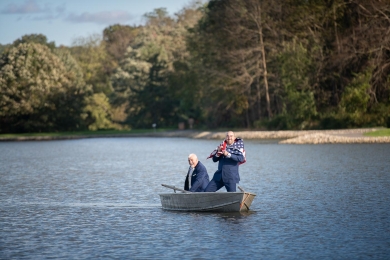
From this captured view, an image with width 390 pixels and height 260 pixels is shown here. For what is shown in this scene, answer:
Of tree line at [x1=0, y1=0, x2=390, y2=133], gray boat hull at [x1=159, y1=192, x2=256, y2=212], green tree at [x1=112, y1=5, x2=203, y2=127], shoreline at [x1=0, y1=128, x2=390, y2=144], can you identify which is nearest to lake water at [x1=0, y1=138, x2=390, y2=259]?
gray boat hull at [x1=159, y1=192, x2=256, y2=212]

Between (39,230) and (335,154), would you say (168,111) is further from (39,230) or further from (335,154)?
(39,230)

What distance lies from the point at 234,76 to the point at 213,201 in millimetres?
67391

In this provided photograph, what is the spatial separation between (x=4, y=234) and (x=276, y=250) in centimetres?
728

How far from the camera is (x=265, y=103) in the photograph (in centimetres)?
9125

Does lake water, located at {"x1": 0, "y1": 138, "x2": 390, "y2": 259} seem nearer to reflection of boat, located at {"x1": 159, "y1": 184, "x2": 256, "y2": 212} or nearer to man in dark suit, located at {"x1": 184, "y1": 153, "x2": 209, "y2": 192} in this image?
reflection of boat, located at {"x1": 159, "y1": 184, "x2": 256, "y2": 212}

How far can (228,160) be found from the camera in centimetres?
2130

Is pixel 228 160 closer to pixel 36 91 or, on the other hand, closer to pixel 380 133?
pixel 380 133

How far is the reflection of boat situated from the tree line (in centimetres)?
4788

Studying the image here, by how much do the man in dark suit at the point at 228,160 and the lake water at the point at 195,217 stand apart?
0.90 meters

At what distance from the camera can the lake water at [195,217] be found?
16.8 metres

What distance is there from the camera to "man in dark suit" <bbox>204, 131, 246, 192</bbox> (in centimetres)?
2070

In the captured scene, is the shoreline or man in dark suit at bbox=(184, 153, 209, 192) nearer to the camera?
man in dark suit at bbox=(184, 153, 209, 192)

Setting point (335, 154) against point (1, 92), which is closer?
point (335, 154)

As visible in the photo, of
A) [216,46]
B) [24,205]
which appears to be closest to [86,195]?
[24,205]
